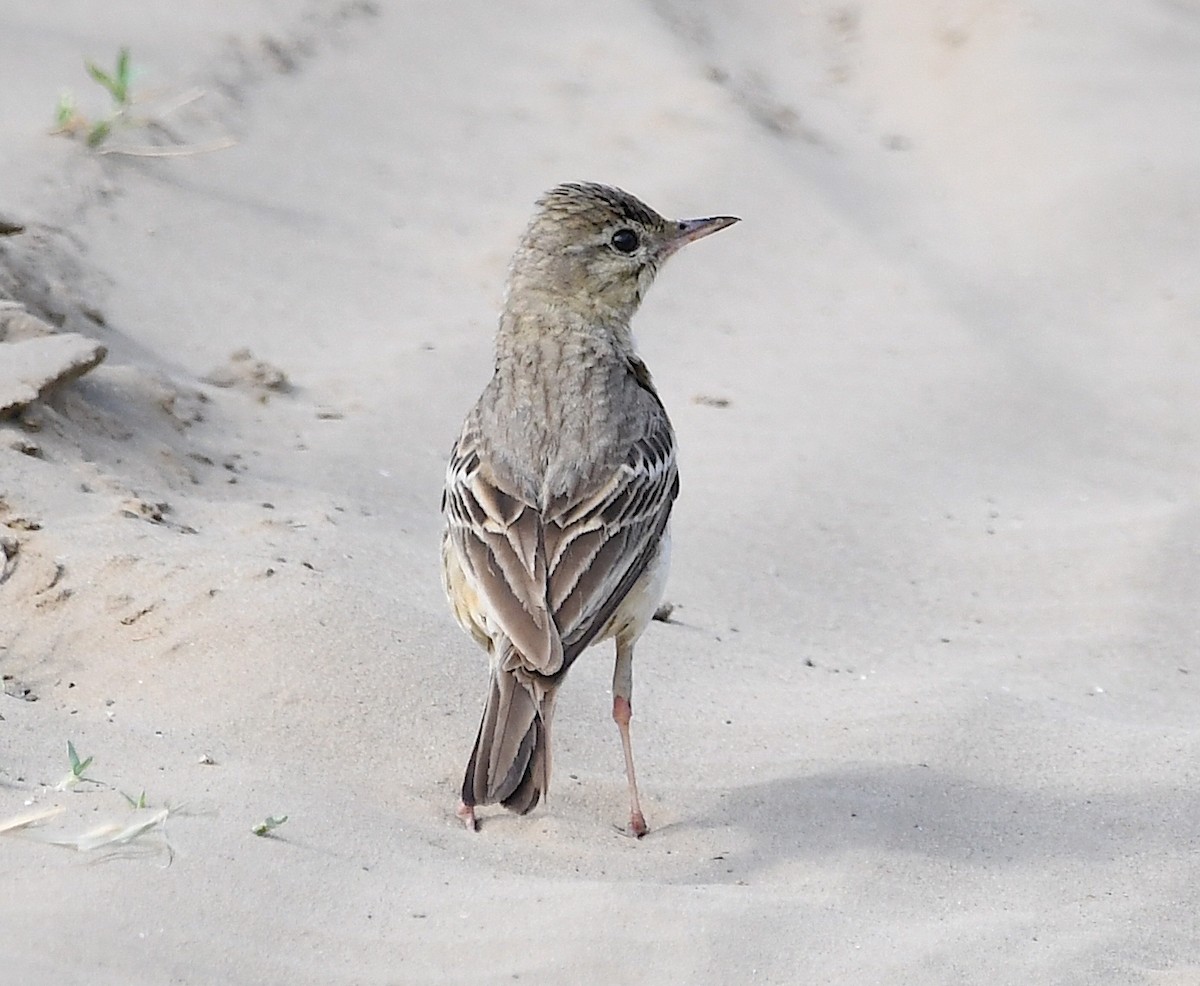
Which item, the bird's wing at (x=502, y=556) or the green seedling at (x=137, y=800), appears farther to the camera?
the bird's wing at (x=502, y=556)

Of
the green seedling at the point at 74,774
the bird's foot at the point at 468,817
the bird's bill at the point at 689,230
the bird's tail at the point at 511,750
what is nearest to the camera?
the green seedling at the point at 74,774

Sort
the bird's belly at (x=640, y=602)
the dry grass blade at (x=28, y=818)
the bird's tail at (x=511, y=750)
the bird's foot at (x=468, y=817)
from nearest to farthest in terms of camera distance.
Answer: the dry grass blade at (x=28, y=818), the bird's tail at (x=511, y=750), the bird's foot at (x=468, y=817), the bird's belly at (x=640, y=602)

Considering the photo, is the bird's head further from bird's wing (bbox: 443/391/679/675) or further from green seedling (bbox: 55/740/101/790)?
green seedling (bbox: 55/740/101/790)

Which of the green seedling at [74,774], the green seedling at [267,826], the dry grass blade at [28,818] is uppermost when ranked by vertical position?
the dry grass blade at [28,818]

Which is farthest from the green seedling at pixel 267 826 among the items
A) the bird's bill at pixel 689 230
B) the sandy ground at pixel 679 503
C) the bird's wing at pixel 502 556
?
the bird's bill at pixel 689 230

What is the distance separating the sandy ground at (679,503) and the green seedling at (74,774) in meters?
0.03

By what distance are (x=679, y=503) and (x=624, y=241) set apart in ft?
6.58

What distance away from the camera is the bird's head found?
20.3ft

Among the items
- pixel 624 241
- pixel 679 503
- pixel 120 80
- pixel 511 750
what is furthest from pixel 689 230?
pixel 120 80

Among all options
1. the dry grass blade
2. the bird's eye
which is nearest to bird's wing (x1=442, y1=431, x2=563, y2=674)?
the bird's eye

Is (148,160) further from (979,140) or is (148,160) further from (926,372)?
(979,140)

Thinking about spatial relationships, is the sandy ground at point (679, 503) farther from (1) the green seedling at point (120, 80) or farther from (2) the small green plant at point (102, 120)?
(1) the green seedling at point (120, 80)

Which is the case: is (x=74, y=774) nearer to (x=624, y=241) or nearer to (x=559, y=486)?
(x=559, y=486)

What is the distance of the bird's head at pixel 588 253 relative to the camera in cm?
619
